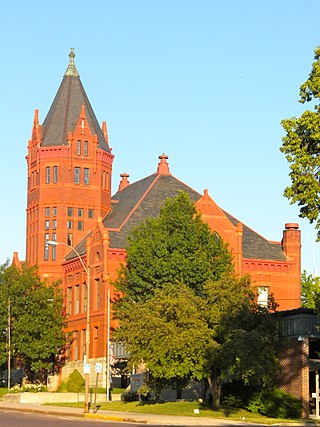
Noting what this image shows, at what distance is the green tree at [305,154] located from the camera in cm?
3988

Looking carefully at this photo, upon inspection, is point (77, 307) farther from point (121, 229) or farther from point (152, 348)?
point (152, 348)

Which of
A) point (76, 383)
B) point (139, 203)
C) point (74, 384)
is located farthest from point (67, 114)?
point (74, 384)

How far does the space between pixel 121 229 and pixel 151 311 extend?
34.3 metres

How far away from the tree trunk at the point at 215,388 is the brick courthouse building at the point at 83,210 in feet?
117

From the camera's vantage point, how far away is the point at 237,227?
295 ft

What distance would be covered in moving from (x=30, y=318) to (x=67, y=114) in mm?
23600

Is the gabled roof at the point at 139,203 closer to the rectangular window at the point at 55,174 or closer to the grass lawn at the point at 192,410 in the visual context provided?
the rectangular window at the point at 55,174

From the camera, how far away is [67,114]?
99250 mm

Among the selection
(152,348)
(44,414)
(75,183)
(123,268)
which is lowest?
(44,414)

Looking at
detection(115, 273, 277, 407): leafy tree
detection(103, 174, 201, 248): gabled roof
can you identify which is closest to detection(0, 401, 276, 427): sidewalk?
detection(115, 273, 277, 407): leafy tree

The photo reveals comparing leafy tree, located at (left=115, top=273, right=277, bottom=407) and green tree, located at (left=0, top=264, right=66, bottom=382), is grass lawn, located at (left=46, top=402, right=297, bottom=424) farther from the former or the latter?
green tree, located at (left=0, top=264, right=66, bottom=382)

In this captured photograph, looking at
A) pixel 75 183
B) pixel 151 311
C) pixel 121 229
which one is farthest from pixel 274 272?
pixel 151 311

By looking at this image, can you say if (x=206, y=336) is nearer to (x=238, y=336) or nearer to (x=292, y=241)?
(x=238, y=336)

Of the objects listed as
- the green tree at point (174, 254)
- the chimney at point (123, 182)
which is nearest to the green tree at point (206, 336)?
the green tree at point (174, 254)
